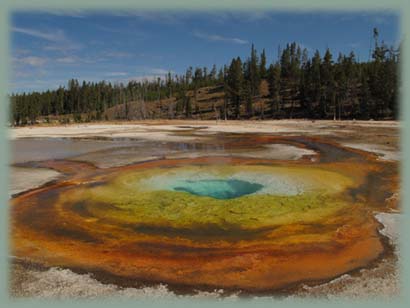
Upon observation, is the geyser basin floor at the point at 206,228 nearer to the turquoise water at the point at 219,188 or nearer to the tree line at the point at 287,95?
the turquoise water at the point at 219,188

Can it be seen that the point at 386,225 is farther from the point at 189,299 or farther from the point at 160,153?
the point at 160,153

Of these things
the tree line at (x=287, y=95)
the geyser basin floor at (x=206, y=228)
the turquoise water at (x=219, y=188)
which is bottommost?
the geyser basin floor at (x=206, y=228)

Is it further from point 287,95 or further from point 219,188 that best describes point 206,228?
point 287,95

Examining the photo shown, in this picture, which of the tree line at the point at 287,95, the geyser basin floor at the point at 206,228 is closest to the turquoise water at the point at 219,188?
the geyser basin floor at the point at 206,228

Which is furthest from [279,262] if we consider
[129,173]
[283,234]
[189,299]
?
[129,173]

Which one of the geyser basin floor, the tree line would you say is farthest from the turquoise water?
the tree line

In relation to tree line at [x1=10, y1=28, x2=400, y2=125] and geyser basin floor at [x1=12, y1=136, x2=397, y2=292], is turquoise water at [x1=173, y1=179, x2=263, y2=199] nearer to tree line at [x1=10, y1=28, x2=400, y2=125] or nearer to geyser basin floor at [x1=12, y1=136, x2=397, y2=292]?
geyser basin floor at [x1=12, y1=136, x2=397, y2=292]
